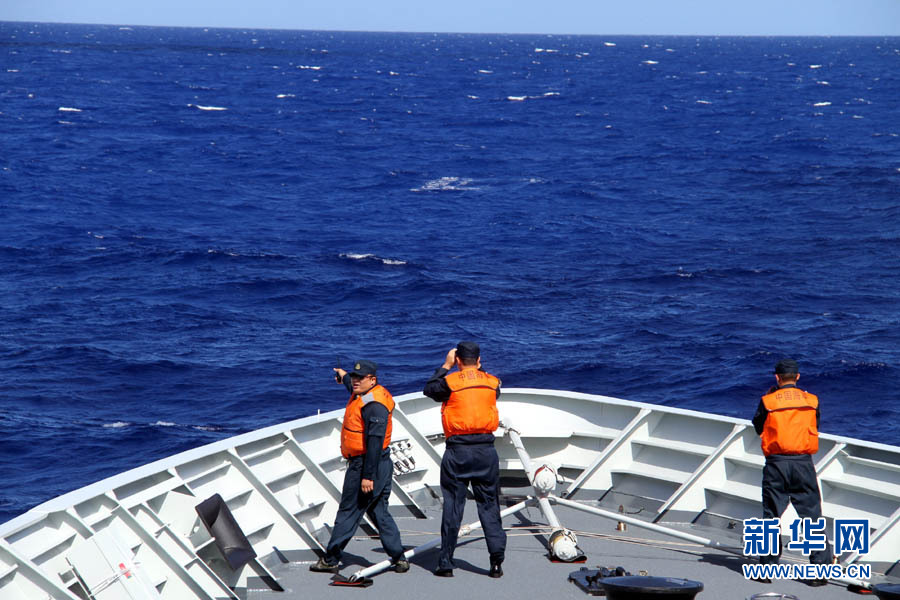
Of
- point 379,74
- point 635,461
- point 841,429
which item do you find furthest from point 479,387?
point 379,74

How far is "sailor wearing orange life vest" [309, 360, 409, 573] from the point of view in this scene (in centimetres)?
867

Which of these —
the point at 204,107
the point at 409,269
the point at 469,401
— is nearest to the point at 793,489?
the point at 469,401

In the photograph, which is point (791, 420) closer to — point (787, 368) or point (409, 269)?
point (787, 368)

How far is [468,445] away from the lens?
871 centimetres

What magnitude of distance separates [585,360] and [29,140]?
5548 centimetres

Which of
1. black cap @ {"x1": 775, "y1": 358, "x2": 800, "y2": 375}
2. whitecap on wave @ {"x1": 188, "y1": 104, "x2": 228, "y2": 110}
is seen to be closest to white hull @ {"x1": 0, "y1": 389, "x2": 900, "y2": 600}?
black cap @ {"x1": 775, "y1": 358, "x2": 800, "y2": 375}

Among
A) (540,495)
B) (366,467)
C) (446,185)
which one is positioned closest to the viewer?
(366,467)

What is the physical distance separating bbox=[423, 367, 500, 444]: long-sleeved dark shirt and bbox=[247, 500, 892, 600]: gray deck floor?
122 cm

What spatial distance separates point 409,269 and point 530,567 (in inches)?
1053

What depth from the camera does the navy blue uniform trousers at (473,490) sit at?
8711 mm

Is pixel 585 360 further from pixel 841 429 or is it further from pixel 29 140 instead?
pixel 29 140

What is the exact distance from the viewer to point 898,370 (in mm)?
25141

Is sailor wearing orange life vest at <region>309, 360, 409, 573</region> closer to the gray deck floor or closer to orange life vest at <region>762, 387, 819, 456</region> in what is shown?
the gray deck floor

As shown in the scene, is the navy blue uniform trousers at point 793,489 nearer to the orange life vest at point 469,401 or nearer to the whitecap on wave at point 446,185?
the orange life vest at point 469,401
